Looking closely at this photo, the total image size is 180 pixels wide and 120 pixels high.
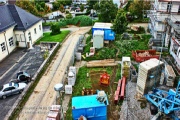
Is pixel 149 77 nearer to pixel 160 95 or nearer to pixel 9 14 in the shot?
pixel 160 95

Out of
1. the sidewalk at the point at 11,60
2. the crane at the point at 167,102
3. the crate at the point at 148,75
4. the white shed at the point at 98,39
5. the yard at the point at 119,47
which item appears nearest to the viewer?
the crane at the point at 167,102

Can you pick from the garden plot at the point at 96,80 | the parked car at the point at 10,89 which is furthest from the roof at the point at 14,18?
Result: the garden plot at the point at 96,80

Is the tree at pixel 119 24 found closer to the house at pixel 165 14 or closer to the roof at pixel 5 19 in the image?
the house at pixel 165 14

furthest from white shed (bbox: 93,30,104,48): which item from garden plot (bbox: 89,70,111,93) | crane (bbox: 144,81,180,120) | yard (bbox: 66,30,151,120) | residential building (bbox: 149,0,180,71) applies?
crane (bbox: 144,81,180,120)

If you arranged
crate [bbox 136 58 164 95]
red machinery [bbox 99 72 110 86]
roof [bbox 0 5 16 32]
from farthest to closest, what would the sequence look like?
roof [bbox 0 5 16 32]
red machinery [bbox 99 72 110 86]
crate [bbox 136 58 164 95]

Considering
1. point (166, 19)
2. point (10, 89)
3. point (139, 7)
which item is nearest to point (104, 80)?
point (10, 89)

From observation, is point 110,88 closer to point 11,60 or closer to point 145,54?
point 145,54

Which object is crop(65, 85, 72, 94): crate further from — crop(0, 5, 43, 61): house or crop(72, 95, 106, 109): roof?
crop(0, 5, 43, 61): house
